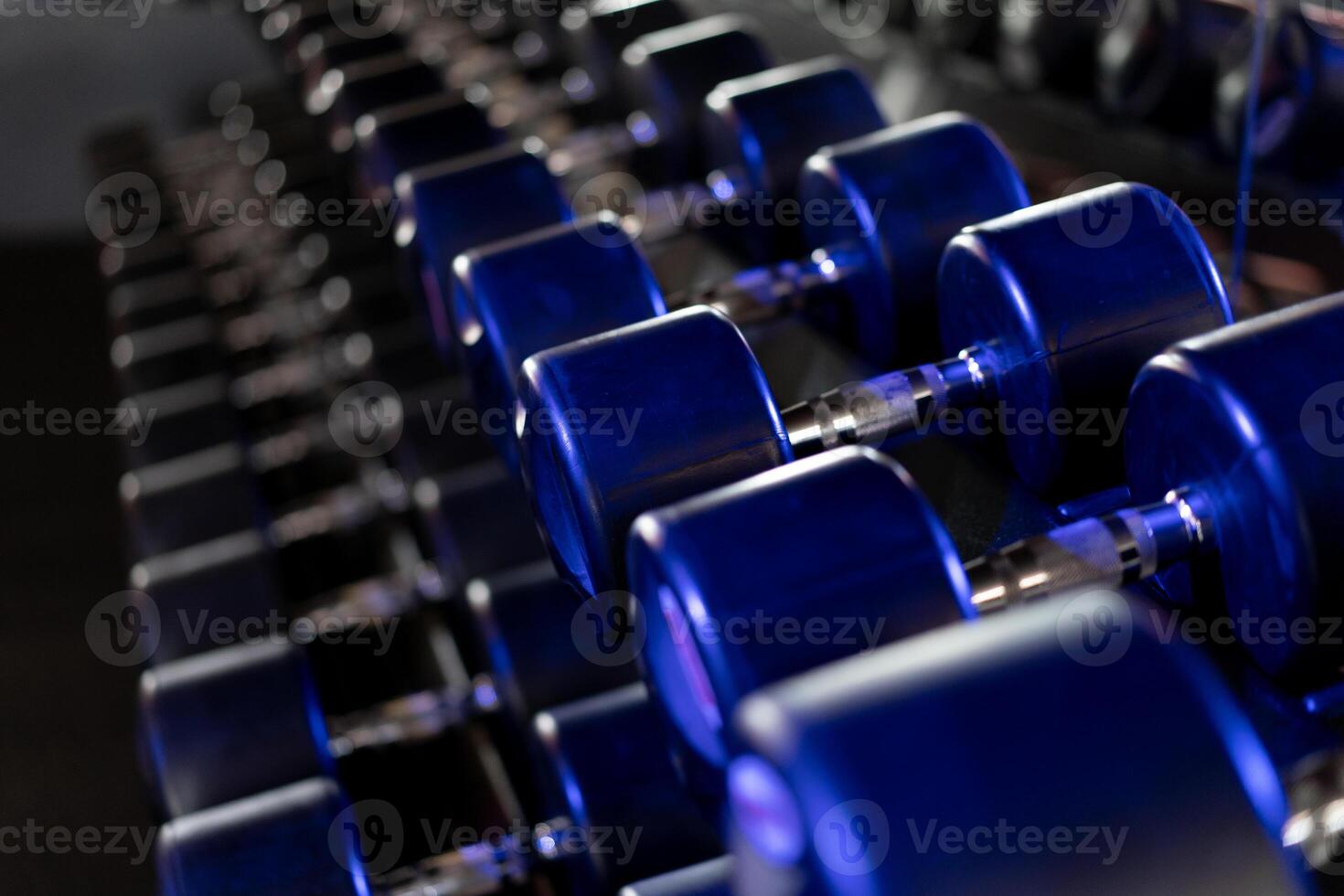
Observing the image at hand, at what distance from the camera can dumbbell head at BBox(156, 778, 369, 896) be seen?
2.97 feet

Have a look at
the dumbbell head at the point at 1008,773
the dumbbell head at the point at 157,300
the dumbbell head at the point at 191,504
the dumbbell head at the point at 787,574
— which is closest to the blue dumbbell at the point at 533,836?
the dumbbell head at the point at 787,574

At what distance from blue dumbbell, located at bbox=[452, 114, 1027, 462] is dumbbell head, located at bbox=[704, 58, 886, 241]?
18 cm

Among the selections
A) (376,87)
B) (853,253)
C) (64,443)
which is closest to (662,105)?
(376,87)

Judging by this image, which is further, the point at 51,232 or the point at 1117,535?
the point at 51,232

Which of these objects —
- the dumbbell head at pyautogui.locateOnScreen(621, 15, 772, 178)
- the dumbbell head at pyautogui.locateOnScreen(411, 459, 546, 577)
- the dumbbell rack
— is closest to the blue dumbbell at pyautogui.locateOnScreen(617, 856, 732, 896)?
the dumbbell rack

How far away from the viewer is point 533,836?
1028mm

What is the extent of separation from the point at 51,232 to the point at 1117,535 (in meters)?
3.62

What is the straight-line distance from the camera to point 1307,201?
1.20 metres

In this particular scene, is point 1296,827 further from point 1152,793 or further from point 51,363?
point 51,363

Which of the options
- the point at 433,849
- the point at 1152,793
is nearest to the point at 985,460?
the point at 1152,793

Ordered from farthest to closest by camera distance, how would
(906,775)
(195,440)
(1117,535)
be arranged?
(195,440)
(1117,535)
(906,775)

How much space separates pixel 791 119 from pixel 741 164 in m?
0.06

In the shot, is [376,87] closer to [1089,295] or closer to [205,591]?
[205,591]

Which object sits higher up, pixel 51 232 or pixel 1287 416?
pixel 51 232
